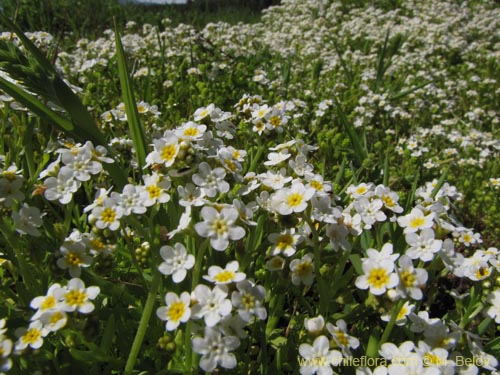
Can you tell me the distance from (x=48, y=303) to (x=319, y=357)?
892 mm

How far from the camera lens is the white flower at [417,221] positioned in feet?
5.44

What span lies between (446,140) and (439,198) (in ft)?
9.93

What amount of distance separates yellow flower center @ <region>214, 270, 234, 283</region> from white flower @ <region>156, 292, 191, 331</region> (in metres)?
0.11

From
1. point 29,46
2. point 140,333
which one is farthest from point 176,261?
point 29,46

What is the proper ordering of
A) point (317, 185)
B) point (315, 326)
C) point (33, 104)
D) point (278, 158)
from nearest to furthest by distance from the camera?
point (315, 326), point (317, 185), point (33, 104), point (278, 158)

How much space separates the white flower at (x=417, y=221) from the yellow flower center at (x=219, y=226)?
71cm

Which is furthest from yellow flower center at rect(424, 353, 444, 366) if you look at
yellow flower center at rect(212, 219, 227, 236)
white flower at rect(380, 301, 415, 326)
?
yellow flower center at rect(212, 219, 227, 236)

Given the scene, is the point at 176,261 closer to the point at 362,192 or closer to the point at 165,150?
the point at 165,150

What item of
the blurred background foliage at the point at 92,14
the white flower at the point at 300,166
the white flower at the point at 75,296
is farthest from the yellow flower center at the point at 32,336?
the blurred background foliage at the point at 92,14

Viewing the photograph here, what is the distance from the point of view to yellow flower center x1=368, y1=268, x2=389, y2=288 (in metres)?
1.48

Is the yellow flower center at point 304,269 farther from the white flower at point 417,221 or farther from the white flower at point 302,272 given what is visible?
the white flower at point 417,221

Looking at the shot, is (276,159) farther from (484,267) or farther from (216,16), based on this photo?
(216,16)

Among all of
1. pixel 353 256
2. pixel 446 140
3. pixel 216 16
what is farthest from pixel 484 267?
pixel 216 16

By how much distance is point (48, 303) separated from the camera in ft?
4.69
